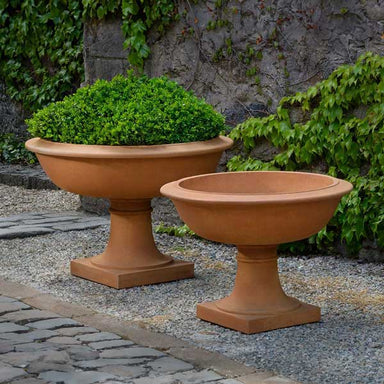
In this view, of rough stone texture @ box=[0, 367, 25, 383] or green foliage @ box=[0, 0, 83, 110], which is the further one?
green foliage @ box=[0, 0, 83, 110]

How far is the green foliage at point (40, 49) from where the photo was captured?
9.11 metres

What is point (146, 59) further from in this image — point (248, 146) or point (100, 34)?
point (248, 146)

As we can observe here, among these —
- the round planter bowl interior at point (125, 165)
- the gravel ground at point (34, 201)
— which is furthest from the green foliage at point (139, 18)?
the round planter bowl interior at point (125, 165)

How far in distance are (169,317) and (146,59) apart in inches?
108

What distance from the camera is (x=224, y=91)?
6809mm

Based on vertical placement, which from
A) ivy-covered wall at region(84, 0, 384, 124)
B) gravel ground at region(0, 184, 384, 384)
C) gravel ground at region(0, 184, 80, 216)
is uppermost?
ivy-covered wall at region(84, 0, 384, 124)

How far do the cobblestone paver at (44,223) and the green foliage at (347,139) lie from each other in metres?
1.65

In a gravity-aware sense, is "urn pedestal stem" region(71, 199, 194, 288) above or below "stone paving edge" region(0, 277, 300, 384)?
above

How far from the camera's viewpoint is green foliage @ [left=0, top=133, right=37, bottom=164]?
9650 mm

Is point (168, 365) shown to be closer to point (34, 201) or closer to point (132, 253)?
point (132, 253)

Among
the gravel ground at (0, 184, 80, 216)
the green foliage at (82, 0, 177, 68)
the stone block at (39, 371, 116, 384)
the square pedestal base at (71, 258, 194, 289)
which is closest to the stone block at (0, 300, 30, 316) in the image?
the square pedestal base at (71, 258, 194, 289)

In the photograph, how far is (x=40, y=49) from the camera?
9477mm

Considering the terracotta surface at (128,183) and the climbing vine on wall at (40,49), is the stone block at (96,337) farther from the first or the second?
the climbing vine on wall at (40,49)

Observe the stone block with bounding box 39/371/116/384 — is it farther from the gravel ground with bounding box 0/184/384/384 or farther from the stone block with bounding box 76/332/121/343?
the gravel ground with bounding box 0/184/384/384
